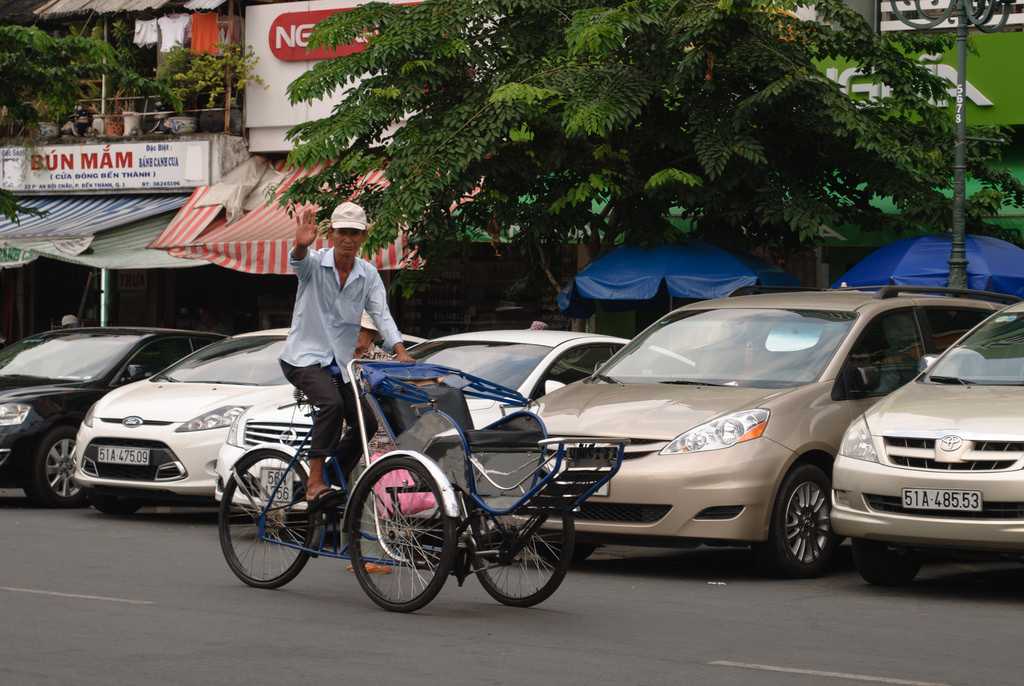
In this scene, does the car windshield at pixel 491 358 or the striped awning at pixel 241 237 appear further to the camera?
the striped awning at pixel 241 237

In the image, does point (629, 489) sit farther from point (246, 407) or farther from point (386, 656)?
point (246, 407)

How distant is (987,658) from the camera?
7.04 m

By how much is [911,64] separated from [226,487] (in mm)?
10633

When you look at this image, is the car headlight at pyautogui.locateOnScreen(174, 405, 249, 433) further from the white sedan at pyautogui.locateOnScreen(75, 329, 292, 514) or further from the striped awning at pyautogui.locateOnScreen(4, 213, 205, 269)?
the striped awning at pyautogui.locateOnScreen(4, 213, 205, 269)

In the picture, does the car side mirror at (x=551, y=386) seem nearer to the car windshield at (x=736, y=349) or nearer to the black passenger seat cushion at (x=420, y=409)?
the car windshield at (x=736, y=349)

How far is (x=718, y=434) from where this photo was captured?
378 inches

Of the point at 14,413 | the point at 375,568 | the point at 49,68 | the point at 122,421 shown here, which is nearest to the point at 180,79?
the point at 49,68

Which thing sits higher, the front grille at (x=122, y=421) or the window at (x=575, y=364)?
the window at (x=575, y=364)

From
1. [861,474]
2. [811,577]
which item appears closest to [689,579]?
[811,577]

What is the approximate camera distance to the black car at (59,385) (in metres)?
14.0

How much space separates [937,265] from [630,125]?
343 cm

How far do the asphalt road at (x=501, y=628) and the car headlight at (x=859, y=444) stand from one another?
0.77 meters

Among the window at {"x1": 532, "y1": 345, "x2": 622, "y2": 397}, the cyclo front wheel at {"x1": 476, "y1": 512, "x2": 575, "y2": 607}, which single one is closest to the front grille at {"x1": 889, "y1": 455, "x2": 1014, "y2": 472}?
the cyclo front wheel at {"x1": 476, "y1": 512, "x2": 575, "y2": 607}

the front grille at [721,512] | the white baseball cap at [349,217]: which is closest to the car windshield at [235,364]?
the front grille at [721,512]
